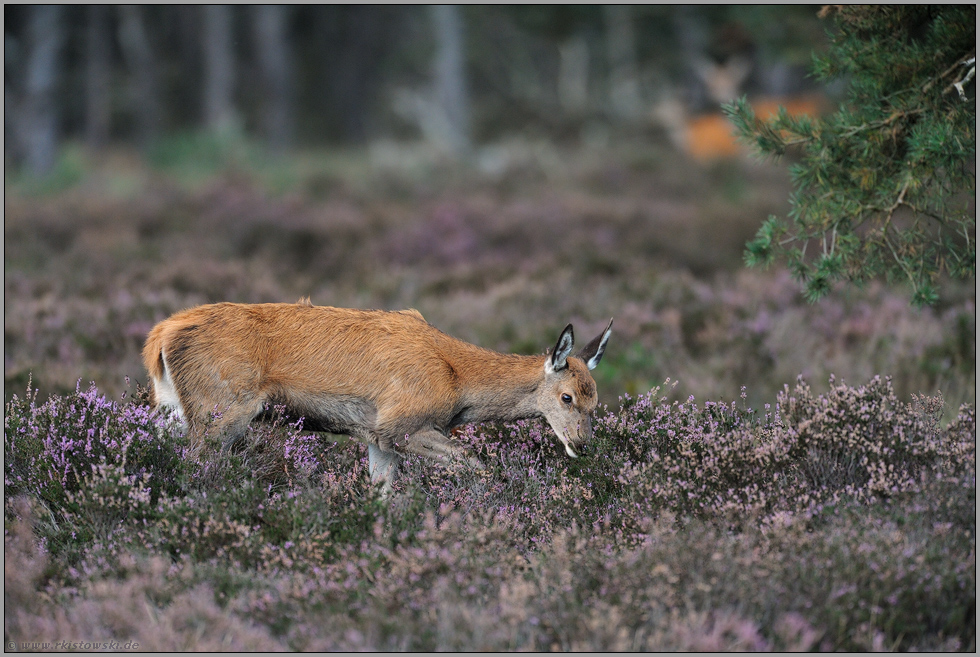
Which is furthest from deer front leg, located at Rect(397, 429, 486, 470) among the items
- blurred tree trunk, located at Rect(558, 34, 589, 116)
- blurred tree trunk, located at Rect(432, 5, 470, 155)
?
blurred tree trunk, located at Rect(558, 34, 589, 116)

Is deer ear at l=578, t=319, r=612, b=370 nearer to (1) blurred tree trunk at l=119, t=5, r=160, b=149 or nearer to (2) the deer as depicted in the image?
(2) the deer

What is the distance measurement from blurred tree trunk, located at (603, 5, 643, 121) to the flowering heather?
97.7 ft

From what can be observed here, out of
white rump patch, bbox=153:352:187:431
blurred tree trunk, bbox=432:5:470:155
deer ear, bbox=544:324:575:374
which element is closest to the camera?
deer ear, bbox=544:324:575:374

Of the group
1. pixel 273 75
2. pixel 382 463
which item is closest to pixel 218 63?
pixel 273 75

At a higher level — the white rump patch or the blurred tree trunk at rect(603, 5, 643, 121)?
the blurred tree trunk at rect(603, 5, 643, 121)

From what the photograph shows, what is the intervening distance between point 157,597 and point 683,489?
293cm

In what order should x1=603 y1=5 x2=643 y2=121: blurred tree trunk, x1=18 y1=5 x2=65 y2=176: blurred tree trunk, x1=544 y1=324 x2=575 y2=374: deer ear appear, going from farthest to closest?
x1=603 y1=5 x2=643 y2=121: blurred tree trunk < x1=18 y1=5 x2=65 y2=176: blurred tree trunk < x1=544 y1=324 x2=575 y2=374: deer ear

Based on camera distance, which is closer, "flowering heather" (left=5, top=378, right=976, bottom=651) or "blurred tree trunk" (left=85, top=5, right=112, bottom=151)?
"flowering heather" (left=5, top=378, right=976, bottom=651)

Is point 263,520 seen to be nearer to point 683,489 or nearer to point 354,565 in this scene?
point 354,565

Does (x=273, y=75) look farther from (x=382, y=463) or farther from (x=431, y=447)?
(x=431, y=447)

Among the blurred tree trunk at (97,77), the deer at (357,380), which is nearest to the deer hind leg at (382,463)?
the deer at (357,380)

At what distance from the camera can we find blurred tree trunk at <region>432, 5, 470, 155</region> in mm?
29359

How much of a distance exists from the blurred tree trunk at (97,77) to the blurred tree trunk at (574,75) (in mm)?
20087

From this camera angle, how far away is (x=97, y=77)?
38812mm
